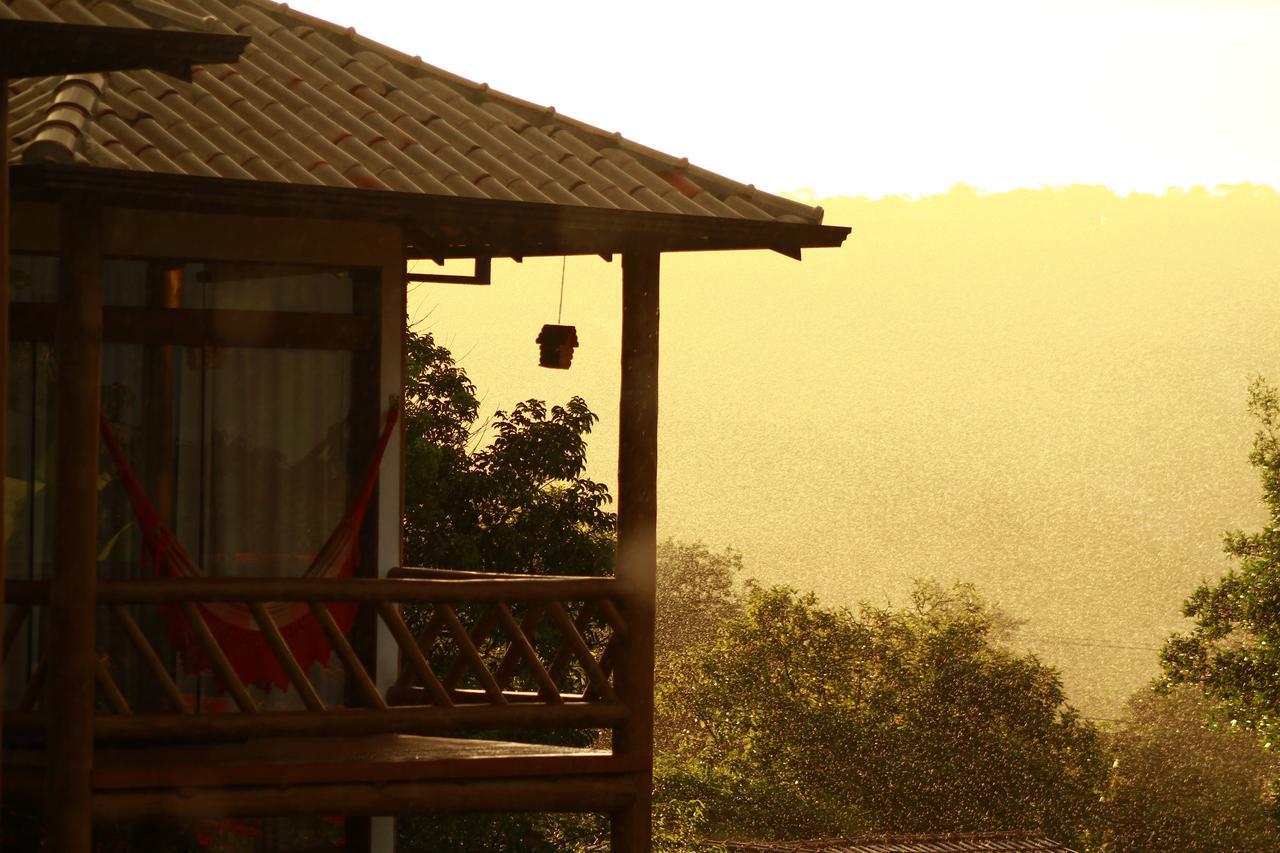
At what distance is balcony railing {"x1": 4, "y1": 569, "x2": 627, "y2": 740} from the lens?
632 cm

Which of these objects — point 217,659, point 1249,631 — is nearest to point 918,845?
point 1249,631

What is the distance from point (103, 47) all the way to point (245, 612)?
309 centimetres

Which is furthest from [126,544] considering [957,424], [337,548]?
[957,424]

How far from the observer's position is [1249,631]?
24.6 meters

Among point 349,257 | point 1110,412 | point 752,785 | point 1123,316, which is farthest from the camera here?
point 1123,316

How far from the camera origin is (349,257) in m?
7.65

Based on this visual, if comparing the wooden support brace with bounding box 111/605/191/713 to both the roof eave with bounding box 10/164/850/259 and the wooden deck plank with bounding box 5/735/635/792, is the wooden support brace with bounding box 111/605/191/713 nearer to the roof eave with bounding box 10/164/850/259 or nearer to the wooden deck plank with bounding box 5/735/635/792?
the wooden deck plank with bounding box 5/735/635/792

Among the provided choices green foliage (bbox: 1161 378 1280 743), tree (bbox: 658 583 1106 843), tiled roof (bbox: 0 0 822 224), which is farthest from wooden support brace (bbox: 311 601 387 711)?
tree (bbox: 658 583 1106 843)

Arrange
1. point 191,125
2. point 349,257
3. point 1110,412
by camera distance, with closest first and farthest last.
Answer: point 191,125 → point 349,257 → point 1110,412

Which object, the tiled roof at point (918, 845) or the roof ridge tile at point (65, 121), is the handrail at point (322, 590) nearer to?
the roof ridge tile at point (65, 121)

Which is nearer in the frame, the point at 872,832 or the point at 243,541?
the point at 243,541

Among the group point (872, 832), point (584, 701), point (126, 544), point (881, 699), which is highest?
point (126, 544)

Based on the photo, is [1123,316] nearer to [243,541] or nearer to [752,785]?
[752,785]

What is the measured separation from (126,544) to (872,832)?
28185 millimetres
